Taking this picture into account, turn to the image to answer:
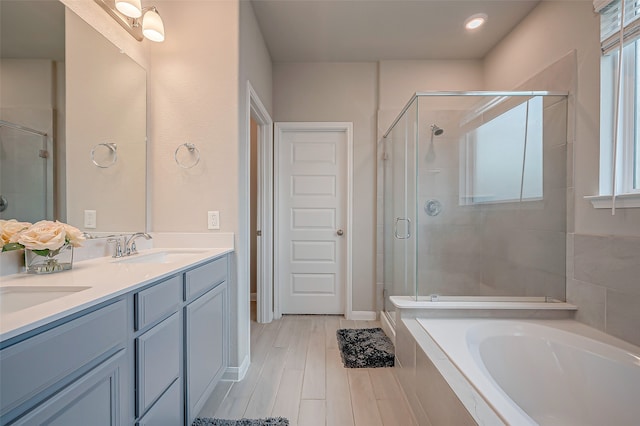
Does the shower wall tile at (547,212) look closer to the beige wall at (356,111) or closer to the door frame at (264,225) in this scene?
the beige wall at (356,111)

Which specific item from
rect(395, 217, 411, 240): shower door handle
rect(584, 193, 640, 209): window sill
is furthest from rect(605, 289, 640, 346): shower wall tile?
rect(395, 217, 411, 240): shower door handle

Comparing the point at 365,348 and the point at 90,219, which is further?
the point at 365,348

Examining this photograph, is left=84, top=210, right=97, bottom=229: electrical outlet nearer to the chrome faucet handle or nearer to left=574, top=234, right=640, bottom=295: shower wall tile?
the chrome faucet handle

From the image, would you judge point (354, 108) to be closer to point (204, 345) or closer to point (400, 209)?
point (400, 209)

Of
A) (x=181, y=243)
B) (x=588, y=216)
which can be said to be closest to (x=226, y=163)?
(x=181, y=243)

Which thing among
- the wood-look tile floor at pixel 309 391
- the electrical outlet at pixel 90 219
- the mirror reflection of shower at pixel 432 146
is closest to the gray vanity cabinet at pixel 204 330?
the wood-look tile floor at pixel 309 391

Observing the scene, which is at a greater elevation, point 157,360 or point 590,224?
point 590,224

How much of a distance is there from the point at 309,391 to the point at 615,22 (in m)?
2.77

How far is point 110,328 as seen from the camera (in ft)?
2.79

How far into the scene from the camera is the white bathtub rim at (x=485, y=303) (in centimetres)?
176

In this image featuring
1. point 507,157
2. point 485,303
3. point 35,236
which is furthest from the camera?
point 507,157

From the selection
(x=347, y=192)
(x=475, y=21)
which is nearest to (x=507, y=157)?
(x=475, y=21)

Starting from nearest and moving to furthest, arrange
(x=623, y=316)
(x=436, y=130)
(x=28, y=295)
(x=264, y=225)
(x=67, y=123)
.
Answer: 1. (x=28, y=295)
2. (x=67, y=123)
3. (x=623, y=316)
4. (x=436, y=130)
5. (x=264, y=225)

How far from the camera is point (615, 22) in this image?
1508mm
